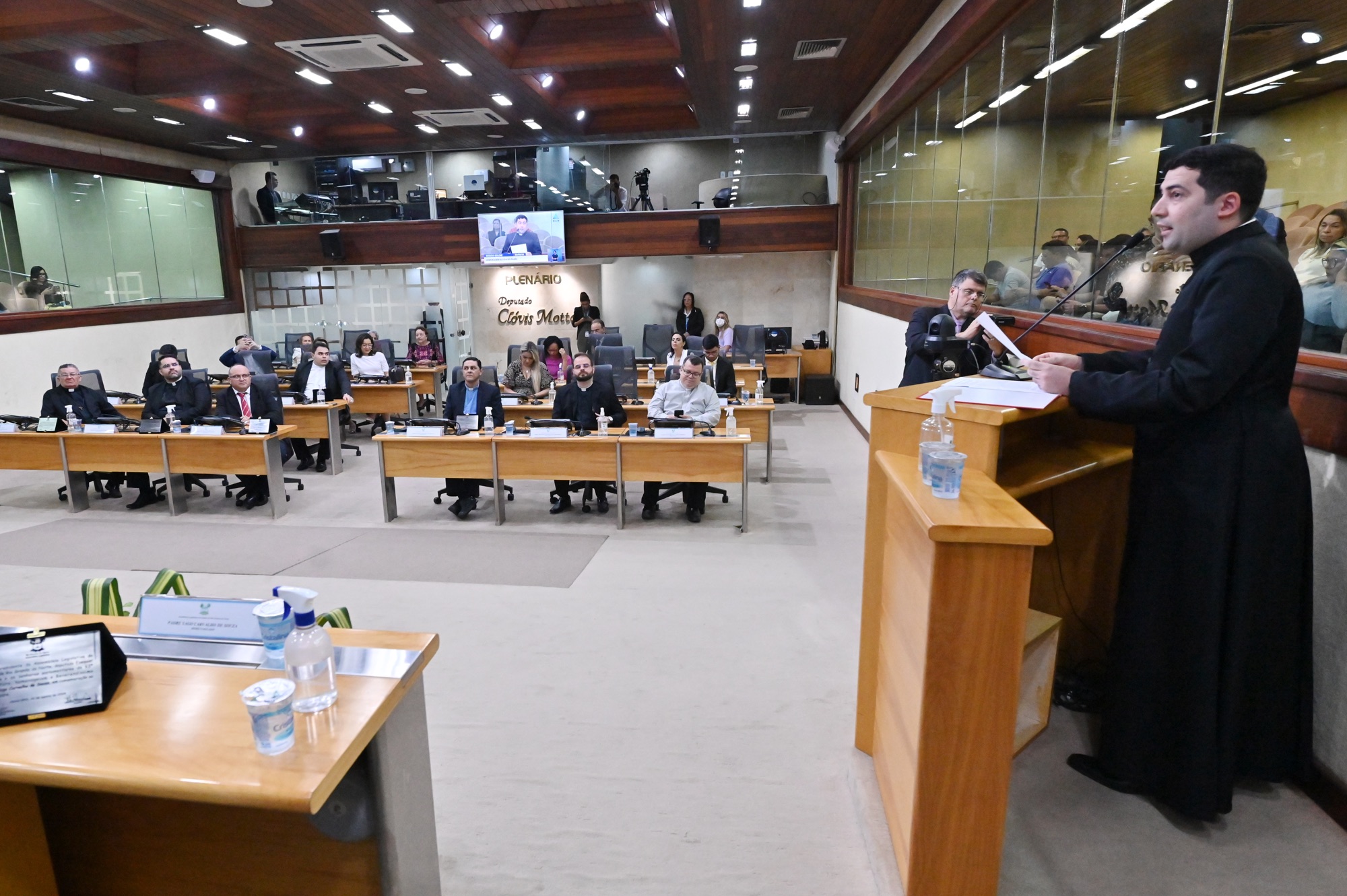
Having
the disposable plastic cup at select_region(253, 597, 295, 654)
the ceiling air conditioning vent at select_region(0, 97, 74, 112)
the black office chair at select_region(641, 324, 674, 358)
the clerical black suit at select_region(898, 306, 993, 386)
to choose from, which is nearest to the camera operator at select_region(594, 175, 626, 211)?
the black office chair at select_region(641, 324, 674, 358)

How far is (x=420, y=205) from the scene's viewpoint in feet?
38.2

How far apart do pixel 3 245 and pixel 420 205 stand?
17.0ft

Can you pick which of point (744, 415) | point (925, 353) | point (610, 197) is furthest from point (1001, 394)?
point (610, 197)

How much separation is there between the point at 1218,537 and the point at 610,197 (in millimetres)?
10735

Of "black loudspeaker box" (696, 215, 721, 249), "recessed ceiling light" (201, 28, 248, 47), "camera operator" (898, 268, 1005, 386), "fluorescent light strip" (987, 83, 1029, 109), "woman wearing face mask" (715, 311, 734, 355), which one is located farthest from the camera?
"black loudspeaker box" (696, 215, 721, 249)

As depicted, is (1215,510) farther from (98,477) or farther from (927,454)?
(98,477)

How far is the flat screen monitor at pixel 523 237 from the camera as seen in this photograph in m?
10.8

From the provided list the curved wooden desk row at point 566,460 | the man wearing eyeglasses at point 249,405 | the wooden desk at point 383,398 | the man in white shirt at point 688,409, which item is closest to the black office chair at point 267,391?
the man wearing eyeglasses at point 249,405

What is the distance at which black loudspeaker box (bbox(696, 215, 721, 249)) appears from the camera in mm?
10438

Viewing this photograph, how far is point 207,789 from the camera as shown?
1178mm

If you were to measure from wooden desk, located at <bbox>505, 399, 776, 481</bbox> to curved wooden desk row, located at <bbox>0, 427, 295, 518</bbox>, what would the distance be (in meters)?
1.88

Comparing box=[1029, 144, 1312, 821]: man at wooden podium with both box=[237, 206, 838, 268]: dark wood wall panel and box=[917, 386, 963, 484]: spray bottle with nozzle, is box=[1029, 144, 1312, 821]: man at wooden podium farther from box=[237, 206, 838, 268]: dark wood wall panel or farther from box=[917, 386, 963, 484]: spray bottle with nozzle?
box=[237, 206, 838, 268]: dark wood wall panel

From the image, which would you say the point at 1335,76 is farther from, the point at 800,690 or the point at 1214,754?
A: the point at 800,690

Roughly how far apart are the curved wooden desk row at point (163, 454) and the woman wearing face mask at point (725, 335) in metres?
5.67
